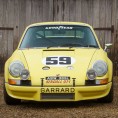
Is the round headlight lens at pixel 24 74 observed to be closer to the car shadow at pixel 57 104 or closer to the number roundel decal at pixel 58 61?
the number roundel decal at pixel 58 61

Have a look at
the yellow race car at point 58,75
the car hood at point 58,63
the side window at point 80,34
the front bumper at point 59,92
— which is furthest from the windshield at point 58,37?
the front bumper at point 59,92

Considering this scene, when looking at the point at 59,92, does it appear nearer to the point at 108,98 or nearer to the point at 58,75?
the point at 58,75

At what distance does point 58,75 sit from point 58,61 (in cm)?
34

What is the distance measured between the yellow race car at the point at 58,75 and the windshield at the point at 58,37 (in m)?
Answer: 0.34

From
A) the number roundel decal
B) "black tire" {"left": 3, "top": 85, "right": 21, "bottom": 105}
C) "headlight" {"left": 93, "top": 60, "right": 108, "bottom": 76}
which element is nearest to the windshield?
the number roundel decal

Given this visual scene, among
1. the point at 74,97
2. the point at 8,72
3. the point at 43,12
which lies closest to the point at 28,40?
the point at 8,72

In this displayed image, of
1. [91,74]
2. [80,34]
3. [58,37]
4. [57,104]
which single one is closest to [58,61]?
[91,74]

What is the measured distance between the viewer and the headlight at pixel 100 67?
305 inches

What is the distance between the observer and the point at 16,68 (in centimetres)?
780

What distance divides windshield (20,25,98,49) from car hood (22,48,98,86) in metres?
0.56

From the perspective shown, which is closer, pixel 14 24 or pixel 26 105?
pixel 26 105

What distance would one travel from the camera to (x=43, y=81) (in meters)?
7.57

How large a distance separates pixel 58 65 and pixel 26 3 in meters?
6.41

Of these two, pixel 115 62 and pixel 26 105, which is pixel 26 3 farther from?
pixel 26 105
